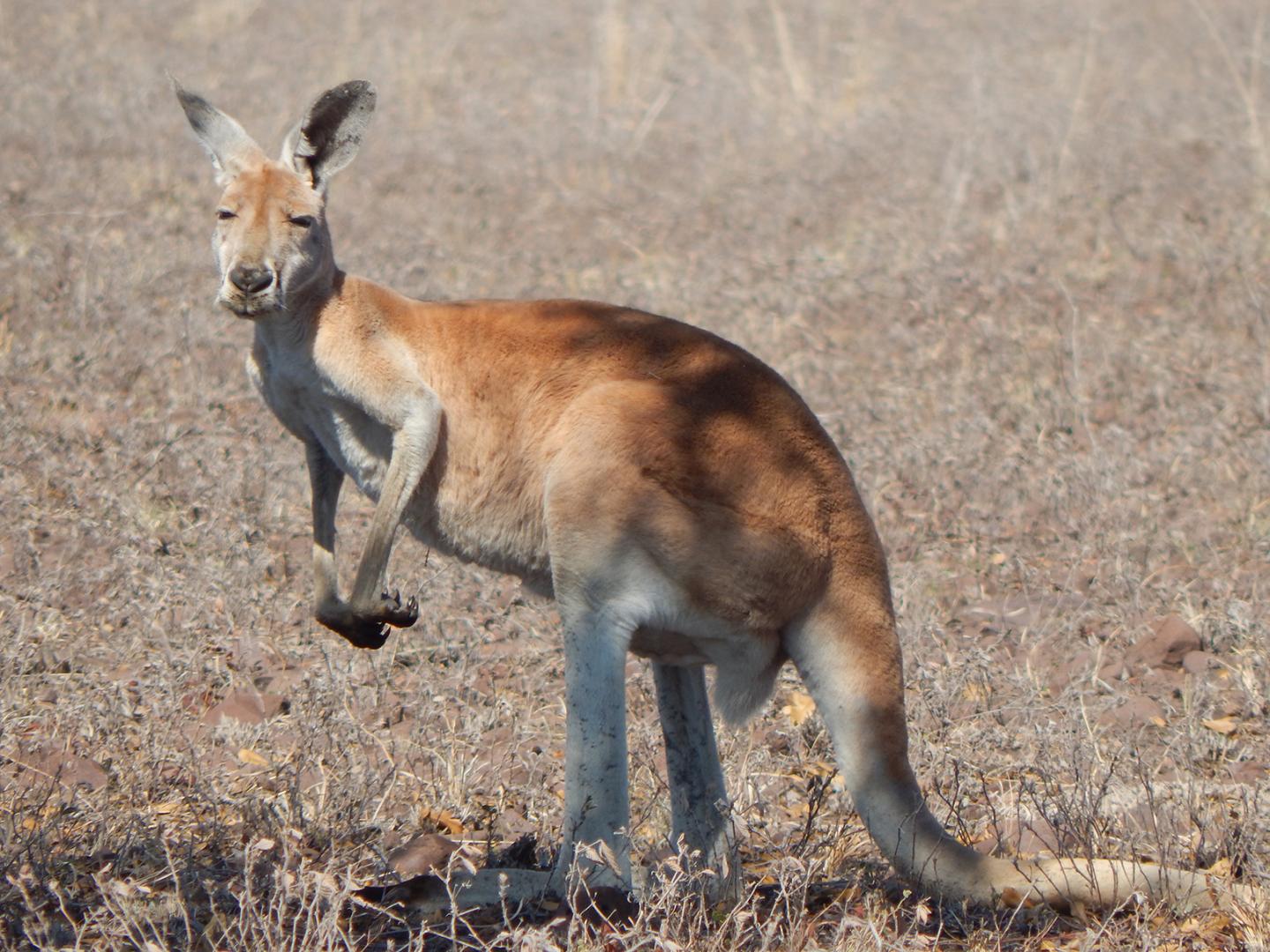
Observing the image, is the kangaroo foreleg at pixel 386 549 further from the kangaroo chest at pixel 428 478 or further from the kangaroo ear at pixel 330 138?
the kangaroo ear at pixel 330 138

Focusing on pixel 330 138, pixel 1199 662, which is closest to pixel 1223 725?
pixel 1199 662

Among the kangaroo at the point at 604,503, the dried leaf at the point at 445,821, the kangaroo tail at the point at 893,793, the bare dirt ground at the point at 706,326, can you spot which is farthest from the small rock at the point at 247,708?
the kangaroo tail at the point at 893,793

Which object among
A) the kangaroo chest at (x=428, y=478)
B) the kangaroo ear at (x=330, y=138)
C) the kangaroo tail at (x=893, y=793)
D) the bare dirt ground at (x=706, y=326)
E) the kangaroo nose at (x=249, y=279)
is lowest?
the bare dirt ground at (x=706, y=326)

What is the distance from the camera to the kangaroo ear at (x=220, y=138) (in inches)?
141

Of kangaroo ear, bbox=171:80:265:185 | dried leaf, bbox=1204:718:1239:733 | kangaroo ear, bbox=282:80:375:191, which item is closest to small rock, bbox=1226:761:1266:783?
dried leaf, bbox=1204:718:1239:733

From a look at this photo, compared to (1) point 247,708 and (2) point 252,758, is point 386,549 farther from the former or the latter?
(1) point 247,708

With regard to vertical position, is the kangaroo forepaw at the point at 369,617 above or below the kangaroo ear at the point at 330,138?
below

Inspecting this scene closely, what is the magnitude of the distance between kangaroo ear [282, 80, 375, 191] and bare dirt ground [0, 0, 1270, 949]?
4.58ft

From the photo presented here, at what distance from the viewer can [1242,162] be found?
974cm

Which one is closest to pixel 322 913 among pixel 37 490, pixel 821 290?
pixel 37 490

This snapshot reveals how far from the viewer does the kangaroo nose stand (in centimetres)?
325

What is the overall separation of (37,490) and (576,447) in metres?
2.99

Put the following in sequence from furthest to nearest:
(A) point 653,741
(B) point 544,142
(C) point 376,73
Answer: (C) point 376,73, (B) point 544,142, (A) point 653,741

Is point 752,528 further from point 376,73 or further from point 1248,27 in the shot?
point 1248,27
